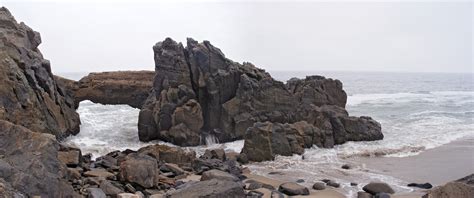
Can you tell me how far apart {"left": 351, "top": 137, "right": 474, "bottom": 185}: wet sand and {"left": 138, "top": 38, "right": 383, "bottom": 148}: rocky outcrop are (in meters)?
3.56

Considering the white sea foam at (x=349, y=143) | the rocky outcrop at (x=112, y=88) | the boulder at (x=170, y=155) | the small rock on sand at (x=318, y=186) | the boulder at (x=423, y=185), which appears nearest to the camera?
the small rock on sand at (x=318, y=186)

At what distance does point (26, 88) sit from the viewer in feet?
51.5

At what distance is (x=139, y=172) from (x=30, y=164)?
12.4ft

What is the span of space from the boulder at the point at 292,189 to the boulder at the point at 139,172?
350cm

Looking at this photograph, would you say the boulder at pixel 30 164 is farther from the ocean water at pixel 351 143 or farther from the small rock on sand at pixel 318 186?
the ocean water at pixel 351 143

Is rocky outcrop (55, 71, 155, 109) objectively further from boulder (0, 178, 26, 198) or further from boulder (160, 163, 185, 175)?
boulder (0, 178, 26, 198)

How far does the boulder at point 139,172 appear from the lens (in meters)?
9.96

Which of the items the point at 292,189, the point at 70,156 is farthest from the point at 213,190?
the point at 70,156

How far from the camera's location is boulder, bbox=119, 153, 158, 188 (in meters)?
9.96

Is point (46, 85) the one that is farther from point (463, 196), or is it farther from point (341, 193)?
A: point (463, 196)

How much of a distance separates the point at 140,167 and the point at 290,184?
4244 millimetres

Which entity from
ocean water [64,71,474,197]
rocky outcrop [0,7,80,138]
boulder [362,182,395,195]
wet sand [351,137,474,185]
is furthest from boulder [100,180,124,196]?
wet sand [351,137,474,185]

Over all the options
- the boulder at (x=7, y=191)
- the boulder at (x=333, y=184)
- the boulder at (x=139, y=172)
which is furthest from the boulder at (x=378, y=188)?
the boulder at (x=7, y=191)

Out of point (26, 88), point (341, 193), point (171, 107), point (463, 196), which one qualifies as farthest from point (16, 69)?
point (463, 196)
